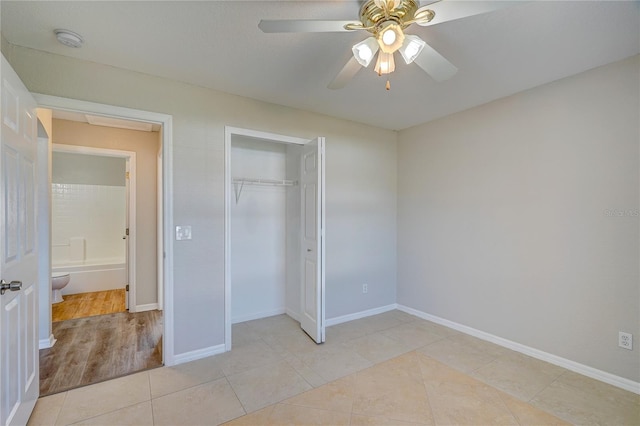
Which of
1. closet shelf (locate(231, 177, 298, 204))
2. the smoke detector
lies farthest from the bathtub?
the smoke detector

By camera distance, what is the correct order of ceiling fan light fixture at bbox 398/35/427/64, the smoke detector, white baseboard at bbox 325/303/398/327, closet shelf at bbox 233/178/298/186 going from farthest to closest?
1. white baseboard at bbox 325/303/398/327
2. closet shelf at bbox 233/178/298/186
3. the smoke detector
4. ceiling fan light fixture at bbox 398/35/427/64

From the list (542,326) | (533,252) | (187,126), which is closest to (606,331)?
(542,326)

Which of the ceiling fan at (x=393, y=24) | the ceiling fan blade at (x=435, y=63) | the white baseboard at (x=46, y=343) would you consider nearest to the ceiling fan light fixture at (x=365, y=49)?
the ceiling fan at (x=393, y=24)

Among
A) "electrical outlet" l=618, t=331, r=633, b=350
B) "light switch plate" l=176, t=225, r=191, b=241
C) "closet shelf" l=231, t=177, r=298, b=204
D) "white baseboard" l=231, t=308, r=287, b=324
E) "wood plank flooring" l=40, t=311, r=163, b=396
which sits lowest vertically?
"wood plank flooring" l=40, t=311, r=163, b=396

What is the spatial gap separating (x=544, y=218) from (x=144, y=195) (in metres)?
4.66

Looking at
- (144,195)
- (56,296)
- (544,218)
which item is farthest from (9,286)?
(544,218)

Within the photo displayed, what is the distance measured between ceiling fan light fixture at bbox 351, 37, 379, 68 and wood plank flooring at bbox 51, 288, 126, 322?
4410 millimetres

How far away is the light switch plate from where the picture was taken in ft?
8.76

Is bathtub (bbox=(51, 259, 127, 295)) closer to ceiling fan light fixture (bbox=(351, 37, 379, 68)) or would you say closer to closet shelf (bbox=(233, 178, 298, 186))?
closet shelf (bbox=(233, 178, 298, 186))

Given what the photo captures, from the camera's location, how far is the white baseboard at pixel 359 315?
11.9 feet

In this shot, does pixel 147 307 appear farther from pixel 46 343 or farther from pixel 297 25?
pixel 297 25

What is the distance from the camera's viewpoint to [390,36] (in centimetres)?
152

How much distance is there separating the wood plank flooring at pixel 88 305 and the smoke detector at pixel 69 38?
131 inches

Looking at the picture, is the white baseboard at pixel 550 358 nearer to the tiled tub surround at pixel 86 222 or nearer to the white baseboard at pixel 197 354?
the white baseboard at pixel 197 354
